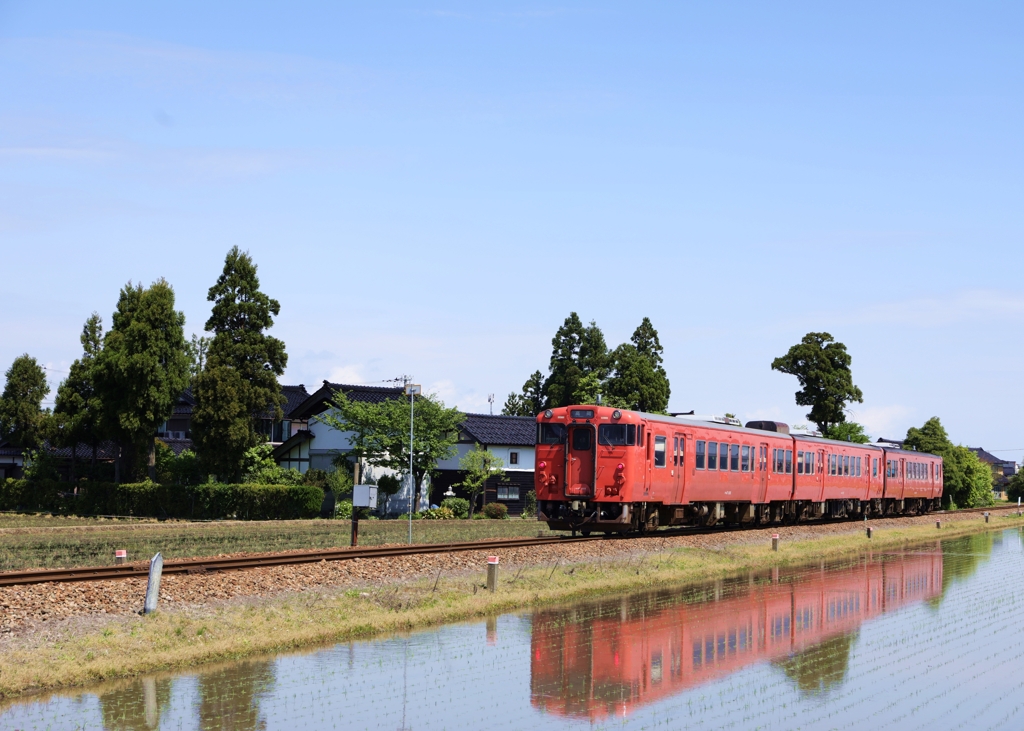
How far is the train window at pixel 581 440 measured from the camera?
2864 centimetres

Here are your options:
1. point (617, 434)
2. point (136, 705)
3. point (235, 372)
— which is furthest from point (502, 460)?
point (136, 705)

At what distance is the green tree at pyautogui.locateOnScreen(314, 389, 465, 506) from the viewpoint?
49.2m

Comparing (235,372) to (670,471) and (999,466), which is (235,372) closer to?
(670,471)

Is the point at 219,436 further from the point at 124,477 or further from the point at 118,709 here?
the point at 118,709

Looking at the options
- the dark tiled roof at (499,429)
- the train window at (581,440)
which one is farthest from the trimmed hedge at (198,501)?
the train window at (581,440)

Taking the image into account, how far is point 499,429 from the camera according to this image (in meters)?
56.8

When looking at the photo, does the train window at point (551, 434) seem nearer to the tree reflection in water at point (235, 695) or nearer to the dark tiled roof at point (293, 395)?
the tree reflection in water at point (235, 695)

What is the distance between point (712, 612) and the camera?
1950 centimetres

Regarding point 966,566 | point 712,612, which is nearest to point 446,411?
point 966,566

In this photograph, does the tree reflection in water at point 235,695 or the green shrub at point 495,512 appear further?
the green shrub at point 495,512

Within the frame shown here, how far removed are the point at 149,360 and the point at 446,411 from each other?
13.7m

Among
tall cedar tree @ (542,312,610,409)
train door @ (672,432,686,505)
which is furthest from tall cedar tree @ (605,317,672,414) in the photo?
train door @ (672,432,686,505)

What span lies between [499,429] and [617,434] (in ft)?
94.6

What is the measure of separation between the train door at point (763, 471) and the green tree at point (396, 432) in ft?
56.5
